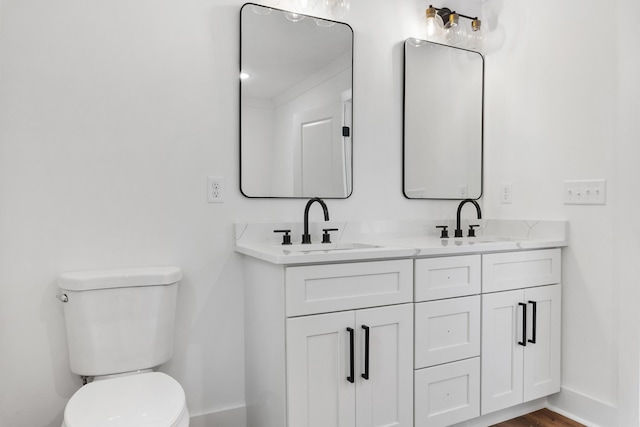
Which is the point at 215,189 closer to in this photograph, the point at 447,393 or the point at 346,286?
the point at 346,286

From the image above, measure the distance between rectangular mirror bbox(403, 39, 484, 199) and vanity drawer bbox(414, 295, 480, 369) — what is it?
0.72 metres

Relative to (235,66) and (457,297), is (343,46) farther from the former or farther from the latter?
(457,297)

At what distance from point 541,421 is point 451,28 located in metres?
2.09

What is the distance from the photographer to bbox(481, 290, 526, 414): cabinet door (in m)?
1.88

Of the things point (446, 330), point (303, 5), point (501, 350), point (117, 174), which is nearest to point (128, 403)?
point (117, 174)

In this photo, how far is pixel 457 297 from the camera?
1.80 m

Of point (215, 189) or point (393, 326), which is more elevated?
point (215, 189)

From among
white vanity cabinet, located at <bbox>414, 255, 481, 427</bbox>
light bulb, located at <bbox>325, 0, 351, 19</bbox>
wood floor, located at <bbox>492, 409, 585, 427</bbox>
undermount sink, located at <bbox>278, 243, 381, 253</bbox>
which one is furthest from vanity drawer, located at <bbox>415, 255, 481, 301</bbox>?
light bulb, located at <bbox>325, 0, 351, 19</bbox>

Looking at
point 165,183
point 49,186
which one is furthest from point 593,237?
point 49,186

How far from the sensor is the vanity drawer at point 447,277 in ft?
5.64

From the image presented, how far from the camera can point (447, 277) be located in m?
1.79

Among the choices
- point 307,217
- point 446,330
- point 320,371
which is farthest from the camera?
point 307,217

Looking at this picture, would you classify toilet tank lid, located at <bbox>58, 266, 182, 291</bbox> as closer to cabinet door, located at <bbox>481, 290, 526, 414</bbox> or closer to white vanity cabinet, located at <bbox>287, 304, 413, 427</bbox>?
white vanity cabinet, located at <bbox>287, 304, 413, 427</bbox>

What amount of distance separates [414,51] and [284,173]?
1028 millimetres
